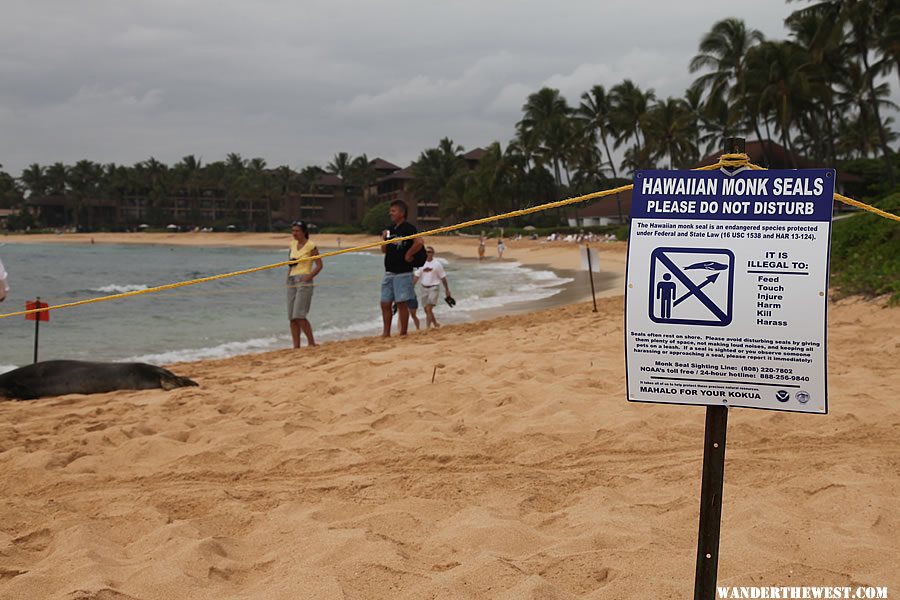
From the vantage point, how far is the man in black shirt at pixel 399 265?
8227 millimetres

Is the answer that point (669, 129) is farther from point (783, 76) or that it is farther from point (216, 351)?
point (216, 351)

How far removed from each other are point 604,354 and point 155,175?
105400mm

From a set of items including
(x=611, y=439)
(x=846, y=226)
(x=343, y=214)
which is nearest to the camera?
(x=611, y=439)

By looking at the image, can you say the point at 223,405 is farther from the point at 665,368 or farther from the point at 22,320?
the point at 22,320

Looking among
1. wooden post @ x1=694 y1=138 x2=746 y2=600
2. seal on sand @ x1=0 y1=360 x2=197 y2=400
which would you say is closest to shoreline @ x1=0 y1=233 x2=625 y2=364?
seal on sand @ x1=0 y1=360 x2=197 y2=400

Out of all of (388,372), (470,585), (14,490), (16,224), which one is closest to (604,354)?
(388,372)

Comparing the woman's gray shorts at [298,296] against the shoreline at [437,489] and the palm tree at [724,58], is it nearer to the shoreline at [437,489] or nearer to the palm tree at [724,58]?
the shoreline at [437,489]

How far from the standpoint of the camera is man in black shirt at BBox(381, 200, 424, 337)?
8.23 metres

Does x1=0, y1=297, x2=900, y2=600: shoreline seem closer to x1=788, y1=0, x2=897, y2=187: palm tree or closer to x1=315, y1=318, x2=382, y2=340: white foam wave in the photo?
x1=315, y1=318, x2=382, y2=340: white foam wave

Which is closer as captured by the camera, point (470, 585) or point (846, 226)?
point (470, 585)

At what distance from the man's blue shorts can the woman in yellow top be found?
34.2 inches

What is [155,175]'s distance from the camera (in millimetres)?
101125

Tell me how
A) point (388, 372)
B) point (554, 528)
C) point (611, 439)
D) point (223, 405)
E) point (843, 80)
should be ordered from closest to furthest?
point (554, 528) → point (611, 439) → point (223, 405) → point (388, 372) → point (843, 80)

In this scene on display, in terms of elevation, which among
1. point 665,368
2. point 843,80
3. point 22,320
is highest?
point 843,80
